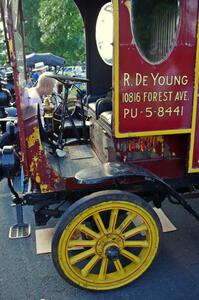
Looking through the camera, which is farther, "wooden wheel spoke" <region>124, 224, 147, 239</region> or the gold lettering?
"wooden wheel spoke" <region>124, 224, 147, 239</region>

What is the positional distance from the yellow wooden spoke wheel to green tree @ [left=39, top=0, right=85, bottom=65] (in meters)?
5.66

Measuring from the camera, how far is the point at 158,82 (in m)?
2.25

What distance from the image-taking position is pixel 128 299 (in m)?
2.40

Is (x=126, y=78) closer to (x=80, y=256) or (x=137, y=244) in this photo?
(x=137, y=244)

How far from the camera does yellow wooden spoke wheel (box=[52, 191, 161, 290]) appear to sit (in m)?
2.21

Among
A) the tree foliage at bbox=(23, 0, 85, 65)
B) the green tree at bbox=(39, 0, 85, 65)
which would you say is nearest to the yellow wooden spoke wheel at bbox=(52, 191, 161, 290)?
the tree foliage at bbox=(23, 0, 85, 65)

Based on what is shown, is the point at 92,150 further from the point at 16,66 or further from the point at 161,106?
the point at 16,66

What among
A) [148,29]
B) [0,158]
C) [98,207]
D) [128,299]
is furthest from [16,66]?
[128,299]

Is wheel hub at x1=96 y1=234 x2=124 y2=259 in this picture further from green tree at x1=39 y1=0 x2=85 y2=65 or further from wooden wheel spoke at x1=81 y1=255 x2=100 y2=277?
green tree at x1=39 y1=0 x2=85 y2=65

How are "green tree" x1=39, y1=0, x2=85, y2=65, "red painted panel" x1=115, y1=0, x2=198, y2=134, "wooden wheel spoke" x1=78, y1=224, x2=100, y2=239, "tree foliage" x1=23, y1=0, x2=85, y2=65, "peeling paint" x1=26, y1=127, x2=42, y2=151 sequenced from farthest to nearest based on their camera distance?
"tree foliage" x1=23, y1=0, x2=85, y2=65, "green tree" x1=39, y1=0, x2=85, y2=65, "peeling paint" x1=26, y1=127, x2=42, y2=151, "wooden wheel spoke" x1=78, y1=224, x2=100, y2=239, "red painted panel" x1=115, y1=0, x2=198, y2=134

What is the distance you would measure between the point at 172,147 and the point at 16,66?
1331 millimetres

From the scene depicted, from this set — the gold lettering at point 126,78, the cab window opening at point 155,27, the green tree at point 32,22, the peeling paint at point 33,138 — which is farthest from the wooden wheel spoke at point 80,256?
the green tree at point 32,22

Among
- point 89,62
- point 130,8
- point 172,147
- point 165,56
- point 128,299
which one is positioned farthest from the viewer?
point 89,62

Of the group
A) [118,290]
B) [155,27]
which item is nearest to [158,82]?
[155,27]
